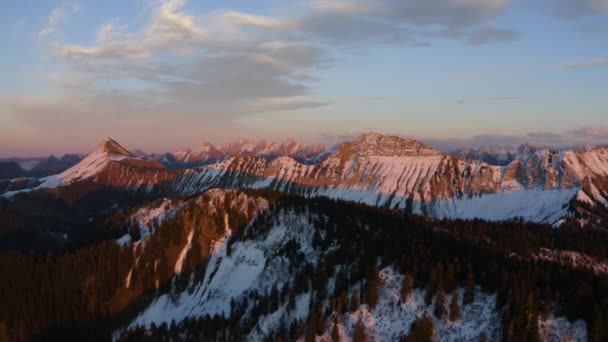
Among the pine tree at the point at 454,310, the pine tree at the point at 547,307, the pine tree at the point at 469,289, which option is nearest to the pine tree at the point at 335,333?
the pine tree at the point at 454,310

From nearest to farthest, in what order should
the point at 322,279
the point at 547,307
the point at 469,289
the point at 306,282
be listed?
the point at 547,307 < the point at 469,289 < the point at 322,279 < the point at 306,282

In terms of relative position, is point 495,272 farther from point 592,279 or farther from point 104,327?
point 104,327

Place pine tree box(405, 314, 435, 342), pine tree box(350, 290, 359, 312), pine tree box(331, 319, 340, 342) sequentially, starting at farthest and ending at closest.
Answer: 1. pine tree box(350, 290, 359, 312)
2. pine tree box(331, 319, 340, 342)
3. pine tree box(405, 314, 435, 342)

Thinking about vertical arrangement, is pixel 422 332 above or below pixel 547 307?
below

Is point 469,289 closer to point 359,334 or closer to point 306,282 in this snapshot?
point 359,334

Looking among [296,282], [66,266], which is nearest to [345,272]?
[296,282]

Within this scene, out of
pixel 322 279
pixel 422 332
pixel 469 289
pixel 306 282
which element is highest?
pixel 469 289

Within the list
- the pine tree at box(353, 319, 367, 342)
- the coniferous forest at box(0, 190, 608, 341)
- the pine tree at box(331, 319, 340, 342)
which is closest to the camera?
the coniferous forest at box(0, 190, 608, 341)

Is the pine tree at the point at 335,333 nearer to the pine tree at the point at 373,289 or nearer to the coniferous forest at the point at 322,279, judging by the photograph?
the coniferous forest at the point at 322,279

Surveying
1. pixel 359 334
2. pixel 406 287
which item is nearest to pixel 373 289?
pixel 406 287

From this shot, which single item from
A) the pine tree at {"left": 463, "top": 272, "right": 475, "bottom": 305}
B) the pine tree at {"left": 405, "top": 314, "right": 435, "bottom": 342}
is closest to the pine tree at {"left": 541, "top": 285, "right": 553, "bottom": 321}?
the pine tree at {"left": 463, "top": 272, "right": 475, "bottom": 305}

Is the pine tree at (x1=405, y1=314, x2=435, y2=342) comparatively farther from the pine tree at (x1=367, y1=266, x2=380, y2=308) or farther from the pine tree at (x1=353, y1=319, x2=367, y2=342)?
the pine tree at (x1=367, y1=266, x2=380, y2=308)
